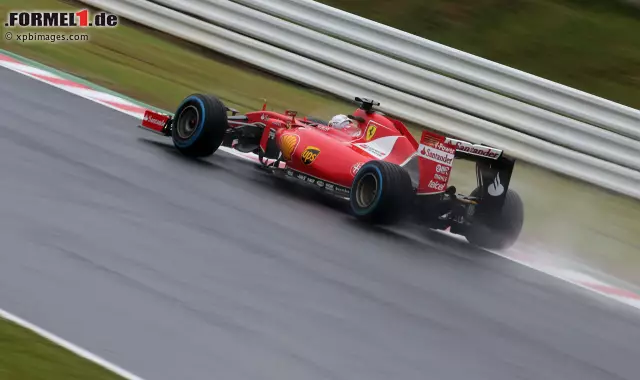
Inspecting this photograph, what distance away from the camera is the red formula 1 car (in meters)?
8.53

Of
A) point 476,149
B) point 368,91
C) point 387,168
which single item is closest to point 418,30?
point 368,91

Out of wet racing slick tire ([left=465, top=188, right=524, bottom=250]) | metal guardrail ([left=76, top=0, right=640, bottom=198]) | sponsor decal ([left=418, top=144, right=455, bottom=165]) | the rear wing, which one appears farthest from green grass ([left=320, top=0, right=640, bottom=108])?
sponsor decal ([left=418, top=144, right=455, bottom=165])

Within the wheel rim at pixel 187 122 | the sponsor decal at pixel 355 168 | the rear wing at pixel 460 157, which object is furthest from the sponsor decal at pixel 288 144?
the rear wing at pixel 460 157

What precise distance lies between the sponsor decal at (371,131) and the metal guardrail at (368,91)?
279cm

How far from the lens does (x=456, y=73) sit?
12.3m

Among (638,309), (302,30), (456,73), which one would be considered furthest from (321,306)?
(302,30)

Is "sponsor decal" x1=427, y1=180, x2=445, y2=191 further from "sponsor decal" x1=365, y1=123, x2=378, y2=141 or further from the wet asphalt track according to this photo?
"sponsor decal" x1=365, y1=123, x2=378, y2=141

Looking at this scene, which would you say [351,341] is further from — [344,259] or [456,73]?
[456,73]

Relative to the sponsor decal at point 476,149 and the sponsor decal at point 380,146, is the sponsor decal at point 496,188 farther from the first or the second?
the sponsor decal at point 380,146

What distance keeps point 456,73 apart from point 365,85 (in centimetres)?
106

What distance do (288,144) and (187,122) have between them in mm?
1079

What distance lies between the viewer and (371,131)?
945cm

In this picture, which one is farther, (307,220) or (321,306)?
(307,220)

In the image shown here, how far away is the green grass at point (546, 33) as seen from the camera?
44.0 feet
